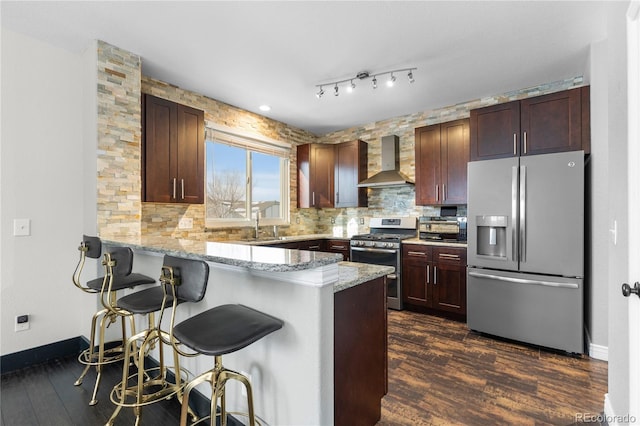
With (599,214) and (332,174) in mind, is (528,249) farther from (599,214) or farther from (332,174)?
(332,174)

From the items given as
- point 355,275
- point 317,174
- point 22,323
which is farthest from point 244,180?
point 355,275

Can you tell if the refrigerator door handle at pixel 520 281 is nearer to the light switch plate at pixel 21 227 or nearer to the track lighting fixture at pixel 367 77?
the track lighting fixture at pixel 367 77

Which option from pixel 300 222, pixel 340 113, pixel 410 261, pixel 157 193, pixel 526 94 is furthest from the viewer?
pixel 300 222

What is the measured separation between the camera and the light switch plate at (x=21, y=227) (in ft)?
7.95

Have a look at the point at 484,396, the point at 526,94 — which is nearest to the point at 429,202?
the point at 526,94

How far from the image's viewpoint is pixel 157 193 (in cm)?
298

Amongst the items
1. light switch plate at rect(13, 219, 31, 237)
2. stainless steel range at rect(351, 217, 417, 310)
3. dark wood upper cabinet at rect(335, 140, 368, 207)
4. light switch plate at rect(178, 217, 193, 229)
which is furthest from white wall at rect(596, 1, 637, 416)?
light switch plate at rect(13, 219, 31, 237)

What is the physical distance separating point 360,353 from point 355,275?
0.41 meters

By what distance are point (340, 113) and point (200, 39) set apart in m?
2.35

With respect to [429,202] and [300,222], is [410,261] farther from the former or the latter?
[300,222]

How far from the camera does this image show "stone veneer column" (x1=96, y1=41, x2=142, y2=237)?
2.57m

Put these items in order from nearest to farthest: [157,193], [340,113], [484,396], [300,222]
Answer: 1. [484,396]
2. [157,193]
3. [340,113]
4. [300,222]

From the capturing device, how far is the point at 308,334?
1.32 metres

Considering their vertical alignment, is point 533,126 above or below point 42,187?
above
